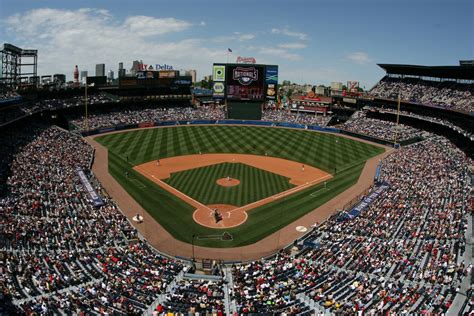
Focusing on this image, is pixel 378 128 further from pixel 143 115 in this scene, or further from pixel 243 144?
pixel 143 115

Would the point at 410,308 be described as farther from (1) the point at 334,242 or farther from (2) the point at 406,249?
(1) the point at 334,242

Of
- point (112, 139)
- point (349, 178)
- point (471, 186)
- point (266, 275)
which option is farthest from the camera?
point (112, 139)

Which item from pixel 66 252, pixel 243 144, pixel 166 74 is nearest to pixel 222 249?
pixel 66 252

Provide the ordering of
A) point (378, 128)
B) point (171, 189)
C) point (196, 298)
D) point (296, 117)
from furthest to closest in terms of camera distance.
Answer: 1. point (296, 117)
2. point (378, 128)
3. point (171, 189)
4. point (196, 298)

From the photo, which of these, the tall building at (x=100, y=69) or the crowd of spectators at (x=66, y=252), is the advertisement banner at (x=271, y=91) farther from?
the crowd of spectators at (x=66, y=252)

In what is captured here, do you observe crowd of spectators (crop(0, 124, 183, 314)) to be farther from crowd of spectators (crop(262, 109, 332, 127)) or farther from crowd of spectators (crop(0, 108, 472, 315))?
crowd of spectators (crop(262, 109, 332, 127))

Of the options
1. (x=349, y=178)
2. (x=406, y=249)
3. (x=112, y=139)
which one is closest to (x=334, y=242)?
(x=406, y=249)
